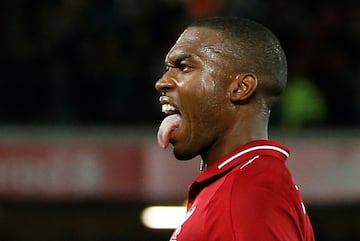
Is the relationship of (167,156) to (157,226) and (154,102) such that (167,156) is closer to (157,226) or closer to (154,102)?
(154,102)

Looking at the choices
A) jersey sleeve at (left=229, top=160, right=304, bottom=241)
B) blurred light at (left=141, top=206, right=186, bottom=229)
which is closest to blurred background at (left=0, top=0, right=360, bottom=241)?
blurred light at (left=141, top=206, right=186, bottom=229)

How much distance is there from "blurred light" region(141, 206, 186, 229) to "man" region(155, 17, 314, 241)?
6.67 metres

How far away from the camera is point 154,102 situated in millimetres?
8500

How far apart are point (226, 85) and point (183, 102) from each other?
0.38 feet

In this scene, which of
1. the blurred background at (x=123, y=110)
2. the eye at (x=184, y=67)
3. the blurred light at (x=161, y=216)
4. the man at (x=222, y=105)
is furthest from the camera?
the blurred light at (x=161, y=216)

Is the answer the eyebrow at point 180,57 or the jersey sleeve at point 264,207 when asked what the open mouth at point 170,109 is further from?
the jersey sleeve at point 264,207

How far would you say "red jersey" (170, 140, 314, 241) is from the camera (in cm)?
241

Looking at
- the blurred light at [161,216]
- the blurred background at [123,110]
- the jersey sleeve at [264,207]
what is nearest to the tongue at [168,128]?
the jersey sleeve at [264,207]

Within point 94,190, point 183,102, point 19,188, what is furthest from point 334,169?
point 183,102

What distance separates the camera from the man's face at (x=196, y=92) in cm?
269

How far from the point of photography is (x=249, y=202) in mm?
2426

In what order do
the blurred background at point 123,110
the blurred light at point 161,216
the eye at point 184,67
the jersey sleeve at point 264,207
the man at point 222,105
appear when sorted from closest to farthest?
the jersey sleeve at point 264,207 → the man at point 222,105 → the eye at point 184,67 → the blurred background at point 123,110 → the blurred light at point 161,216

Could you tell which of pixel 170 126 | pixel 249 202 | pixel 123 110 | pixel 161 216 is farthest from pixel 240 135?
pixel 161 216

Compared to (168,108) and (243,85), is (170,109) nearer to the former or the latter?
(168,108)
